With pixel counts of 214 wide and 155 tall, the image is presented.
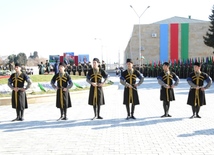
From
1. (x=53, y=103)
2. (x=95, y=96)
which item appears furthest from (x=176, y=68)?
(x=95, y=96)

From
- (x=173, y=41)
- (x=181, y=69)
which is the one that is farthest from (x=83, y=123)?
(x=173, y=41)

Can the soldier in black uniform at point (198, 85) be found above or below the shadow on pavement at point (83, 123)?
above

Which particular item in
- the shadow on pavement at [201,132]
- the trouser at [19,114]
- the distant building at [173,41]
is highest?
the distant building at [173,41]

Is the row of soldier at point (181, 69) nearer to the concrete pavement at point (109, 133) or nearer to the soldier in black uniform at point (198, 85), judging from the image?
the concrete pavement at point (109, 133)

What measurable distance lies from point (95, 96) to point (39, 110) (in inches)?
116

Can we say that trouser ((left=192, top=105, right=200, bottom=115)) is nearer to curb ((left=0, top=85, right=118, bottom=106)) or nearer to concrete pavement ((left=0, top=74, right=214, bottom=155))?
concrete pavement ((left=0, top=74, right=214, bottom=155))

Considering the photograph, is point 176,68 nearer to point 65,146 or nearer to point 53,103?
point 53,103

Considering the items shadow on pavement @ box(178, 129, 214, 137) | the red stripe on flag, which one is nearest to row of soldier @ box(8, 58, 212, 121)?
shadow on pavement @ box(178, 129, 214, 137)

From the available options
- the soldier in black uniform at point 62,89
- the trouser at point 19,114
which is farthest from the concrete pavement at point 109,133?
the soldier in black uniform at point 62,89

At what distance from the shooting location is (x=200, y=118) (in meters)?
8.99

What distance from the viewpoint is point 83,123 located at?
27.9ft

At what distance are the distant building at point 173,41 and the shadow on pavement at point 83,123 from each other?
46.6 m

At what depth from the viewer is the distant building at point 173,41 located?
2183 inches

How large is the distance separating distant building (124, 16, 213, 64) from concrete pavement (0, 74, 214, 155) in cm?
4590
